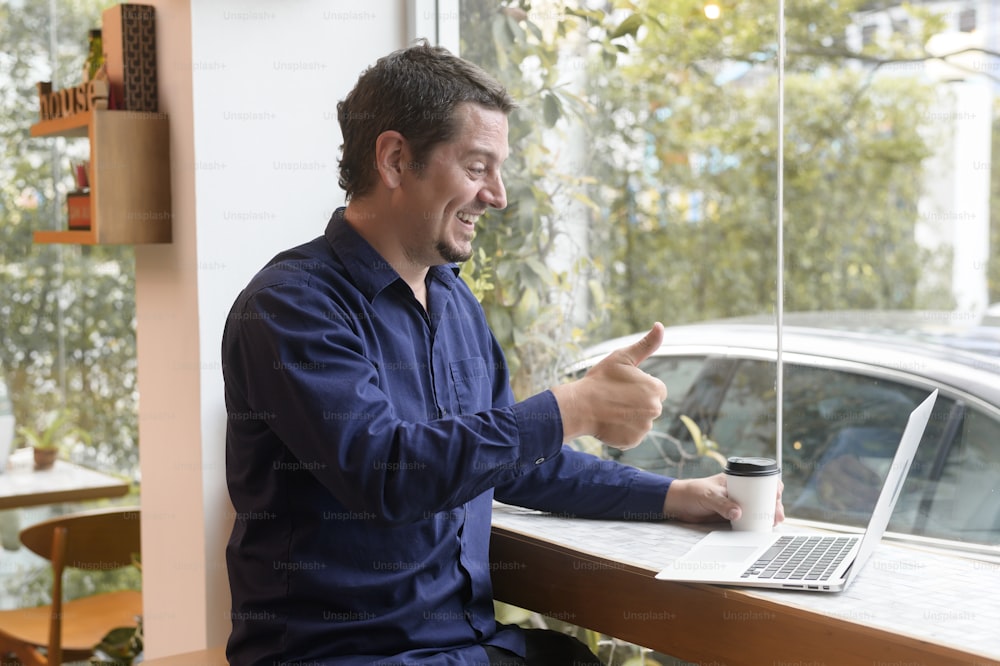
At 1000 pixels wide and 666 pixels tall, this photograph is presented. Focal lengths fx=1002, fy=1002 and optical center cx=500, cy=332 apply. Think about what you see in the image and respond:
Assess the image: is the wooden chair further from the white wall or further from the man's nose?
the man's nose

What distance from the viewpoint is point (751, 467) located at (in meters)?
1.71

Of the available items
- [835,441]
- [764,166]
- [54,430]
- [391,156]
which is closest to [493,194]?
[391,156]

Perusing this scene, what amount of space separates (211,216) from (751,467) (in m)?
1.20

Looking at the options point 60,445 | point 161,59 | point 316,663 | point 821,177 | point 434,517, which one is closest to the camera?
point 316,663

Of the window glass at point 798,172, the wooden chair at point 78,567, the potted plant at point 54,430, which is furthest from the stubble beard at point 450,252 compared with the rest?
the potted plant at point 54,430

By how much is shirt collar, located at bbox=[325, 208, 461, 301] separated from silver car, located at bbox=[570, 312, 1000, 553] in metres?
0.88

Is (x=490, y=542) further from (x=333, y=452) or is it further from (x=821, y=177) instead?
(x=821, y=177)

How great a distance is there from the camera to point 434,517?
1.66m

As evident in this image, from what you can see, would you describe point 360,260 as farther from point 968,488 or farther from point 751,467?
point 968,488

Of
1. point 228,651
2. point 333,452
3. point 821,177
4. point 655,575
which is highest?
point 821,177

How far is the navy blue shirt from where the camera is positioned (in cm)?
143

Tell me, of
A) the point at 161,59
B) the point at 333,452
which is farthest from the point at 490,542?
the point at 161,59

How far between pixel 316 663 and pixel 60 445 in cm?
301

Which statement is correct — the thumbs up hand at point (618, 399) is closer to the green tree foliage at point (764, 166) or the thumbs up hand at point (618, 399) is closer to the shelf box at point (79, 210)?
the shelf box at point (79, 210)
